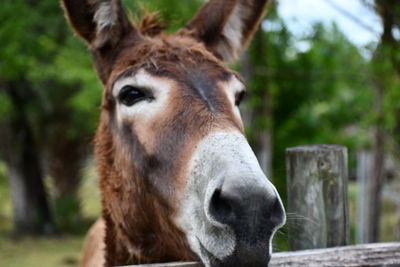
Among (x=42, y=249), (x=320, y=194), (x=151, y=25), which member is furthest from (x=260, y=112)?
(x=42, y=249)

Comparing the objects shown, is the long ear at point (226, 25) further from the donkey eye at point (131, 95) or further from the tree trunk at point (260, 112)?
the tree trunk at point (260, 112)

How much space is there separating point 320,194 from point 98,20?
5.22ft

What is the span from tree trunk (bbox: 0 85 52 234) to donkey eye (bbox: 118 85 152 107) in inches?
470

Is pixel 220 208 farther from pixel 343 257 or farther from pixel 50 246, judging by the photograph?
pixel 50 246

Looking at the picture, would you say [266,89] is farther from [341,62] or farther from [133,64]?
[133,64]

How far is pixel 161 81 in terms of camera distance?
7.79 ft

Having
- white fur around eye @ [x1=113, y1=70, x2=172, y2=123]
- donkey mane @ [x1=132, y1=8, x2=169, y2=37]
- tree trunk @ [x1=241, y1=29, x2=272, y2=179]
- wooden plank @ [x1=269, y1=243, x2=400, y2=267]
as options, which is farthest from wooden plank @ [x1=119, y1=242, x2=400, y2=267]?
tree trunk @ [x1=241, y1=29, x2=272, y2=179]

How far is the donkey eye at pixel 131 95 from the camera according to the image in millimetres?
2432

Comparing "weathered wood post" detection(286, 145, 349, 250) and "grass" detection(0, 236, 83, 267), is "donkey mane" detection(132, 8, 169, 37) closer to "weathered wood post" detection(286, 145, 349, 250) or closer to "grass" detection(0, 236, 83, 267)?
"weathered wood post" detection(286, 145, 349, 250)

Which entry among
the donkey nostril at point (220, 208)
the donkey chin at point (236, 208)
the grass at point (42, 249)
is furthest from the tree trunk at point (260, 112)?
the donkey nostril at point (220, 208)

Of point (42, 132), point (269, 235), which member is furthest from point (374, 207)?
point (42, 132)

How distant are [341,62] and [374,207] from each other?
3.29 metres

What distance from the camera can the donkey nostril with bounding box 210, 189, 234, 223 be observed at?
1753 mm

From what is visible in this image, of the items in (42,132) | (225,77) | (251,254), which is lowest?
(42,132)
